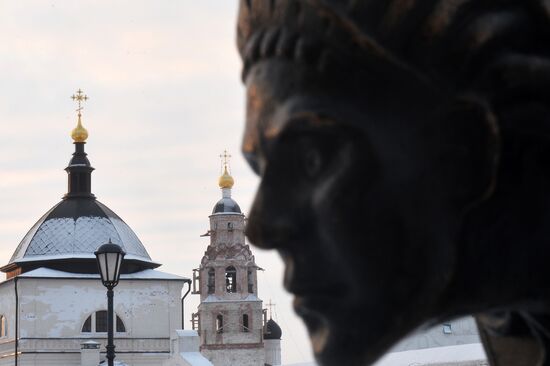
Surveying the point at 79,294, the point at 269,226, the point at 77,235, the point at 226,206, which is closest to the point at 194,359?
the point at 79,294

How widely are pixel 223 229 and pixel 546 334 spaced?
5052cm

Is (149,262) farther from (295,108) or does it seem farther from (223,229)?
(295,108)

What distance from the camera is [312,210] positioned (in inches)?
39.4

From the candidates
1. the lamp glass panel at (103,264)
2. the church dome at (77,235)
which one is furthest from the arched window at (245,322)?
the lamp glass panel at (103,264)

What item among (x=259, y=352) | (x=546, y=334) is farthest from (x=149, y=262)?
(x=546, y=334)

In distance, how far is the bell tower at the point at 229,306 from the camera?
50938mm

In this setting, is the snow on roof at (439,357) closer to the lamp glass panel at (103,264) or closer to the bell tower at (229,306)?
the lamp glass panel at (103,264)

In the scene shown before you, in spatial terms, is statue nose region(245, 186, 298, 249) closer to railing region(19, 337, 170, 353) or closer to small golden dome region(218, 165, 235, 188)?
railing region(19, 337, 170, 353)

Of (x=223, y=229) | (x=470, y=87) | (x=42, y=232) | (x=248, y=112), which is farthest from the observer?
(x=223, y=229)

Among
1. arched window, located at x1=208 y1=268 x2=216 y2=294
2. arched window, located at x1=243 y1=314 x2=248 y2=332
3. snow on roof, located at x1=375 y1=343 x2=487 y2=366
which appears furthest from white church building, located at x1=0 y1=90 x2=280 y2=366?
snow on roof, located at x1=375 y1=343 x2=487 y2=366

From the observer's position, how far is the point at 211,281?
51.3 metres

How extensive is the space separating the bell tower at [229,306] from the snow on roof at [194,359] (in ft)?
71.1

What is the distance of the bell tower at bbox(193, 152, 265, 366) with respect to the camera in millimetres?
50938

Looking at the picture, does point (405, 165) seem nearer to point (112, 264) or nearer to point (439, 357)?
point (439, 357)
